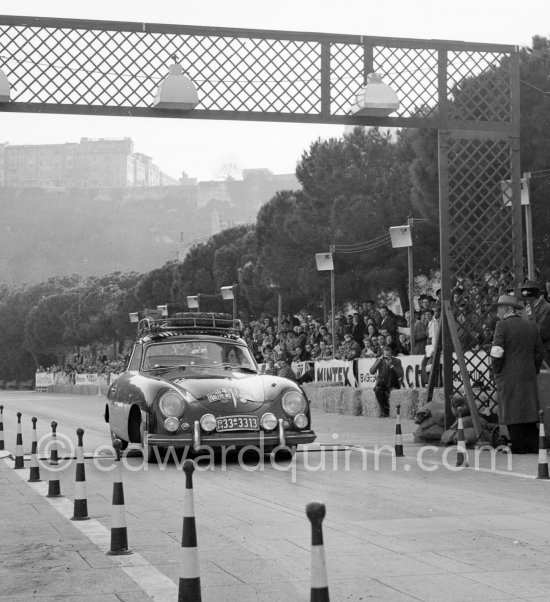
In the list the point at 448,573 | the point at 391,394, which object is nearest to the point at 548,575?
the point at 448,573

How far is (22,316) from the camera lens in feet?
397

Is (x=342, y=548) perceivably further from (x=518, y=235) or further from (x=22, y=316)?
(x=22, y=316)

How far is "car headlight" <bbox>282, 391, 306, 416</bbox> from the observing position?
13992 mm

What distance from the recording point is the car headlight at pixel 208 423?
13.5m

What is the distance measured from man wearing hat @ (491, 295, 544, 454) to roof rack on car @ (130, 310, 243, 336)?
376 cm

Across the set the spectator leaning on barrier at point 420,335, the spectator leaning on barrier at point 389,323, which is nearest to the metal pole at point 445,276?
the spectator leaning on barrier at point 420,335

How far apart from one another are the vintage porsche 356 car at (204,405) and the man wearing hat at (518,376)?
2.46 m

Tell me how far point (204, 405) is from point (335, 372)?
19400 millimetres

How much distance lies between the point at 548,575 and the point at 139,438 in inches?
326

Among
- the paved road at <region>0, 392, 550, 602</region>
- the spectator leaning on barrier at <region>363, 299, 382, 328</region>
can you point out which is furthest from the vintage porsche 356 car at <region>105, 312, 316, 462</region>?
the spectator leaning on barrier at <region>363, 299, 382, 328</region>

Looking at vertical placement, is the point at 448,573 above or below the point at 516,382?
below

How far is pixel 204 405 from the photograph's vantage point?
13.6 m

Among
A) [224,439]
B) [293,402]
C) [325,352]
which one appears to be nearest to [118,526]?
[224,439]

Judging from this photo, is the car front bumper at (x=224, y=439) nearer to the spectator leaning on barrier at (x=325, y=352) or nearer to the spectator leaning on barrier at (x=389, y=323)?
the spectator leaning on barrier at (x=389, y=323)
